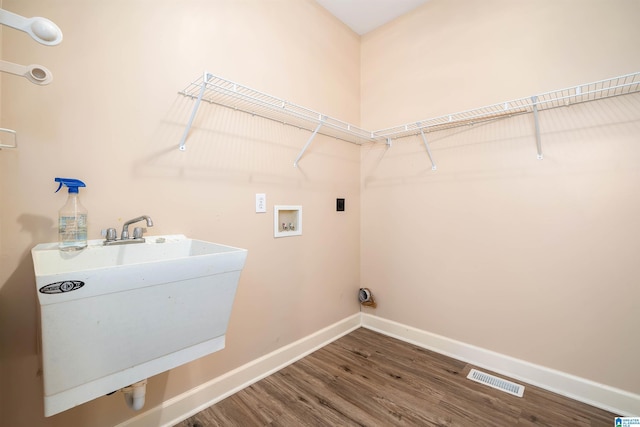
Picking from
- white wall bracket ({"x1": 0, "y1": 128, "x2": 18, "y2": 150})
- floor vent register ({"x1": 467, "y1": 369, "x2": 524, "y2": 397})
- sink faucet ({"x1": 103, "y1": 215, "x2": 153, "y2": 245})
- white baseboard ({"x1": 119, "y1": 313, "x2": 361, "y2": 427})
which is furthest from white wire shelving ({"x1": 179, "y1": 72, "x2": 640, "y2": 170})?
floor vent register ({"x1": 467, "y1": 369, "x2": 524, "y2": 397})

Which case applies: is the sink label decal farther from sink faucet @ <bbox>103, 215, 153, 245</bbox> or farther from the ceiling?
the ceiling

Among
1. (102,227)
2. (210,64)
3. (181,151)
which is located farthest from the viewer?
(210,64)

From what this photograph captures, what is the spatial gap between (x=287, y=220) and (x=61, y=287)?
1310 millimetres

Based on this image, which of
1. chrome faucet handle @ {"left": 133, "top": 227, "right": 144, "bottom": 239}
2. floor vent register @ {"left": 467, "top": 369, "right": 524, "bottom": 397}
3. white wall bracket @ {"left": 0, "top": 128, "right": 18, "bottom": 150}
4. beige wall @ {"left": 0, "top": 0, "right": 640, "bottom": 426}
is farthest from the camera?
floor vent register @ {"left": 467, "top": 369, "right": 524, "bottom": 397}

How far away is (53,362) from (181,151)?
3.19 ft

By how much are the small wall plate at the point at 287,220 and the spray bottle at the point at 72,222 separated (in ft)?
3.15

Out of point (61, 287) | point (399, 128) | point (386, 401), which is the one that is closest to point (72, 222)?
Result: point (61, 287)

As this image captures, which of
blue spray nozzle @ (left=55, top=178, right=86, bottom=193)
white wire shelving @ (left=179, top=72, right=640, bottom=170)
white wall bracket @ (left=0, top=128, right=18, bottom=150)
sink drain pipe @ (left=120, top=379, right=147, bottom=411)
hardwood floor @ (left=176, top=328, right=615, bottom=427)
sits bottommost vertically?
hardwood floor @ (left=176, top=328, right=615, bottom=427)

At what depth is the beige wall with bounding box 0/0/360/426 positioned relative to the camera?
39.9 inches

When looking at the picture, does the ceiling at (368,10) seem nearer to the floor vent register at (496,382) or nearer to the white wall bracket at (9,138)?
the white wall bracket at (9,138)

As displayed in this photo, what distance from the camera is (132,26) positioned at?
1.23 m

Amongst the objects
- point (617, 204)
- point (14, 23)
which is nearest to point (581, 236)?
point (617, 204)

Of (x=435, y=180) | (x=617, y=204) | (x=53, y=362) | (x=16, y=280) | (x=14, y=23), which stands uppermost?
(x=14, y=23)

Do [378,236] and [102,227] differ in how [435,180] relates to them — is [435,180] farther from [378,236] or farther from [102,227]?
[102,227]
